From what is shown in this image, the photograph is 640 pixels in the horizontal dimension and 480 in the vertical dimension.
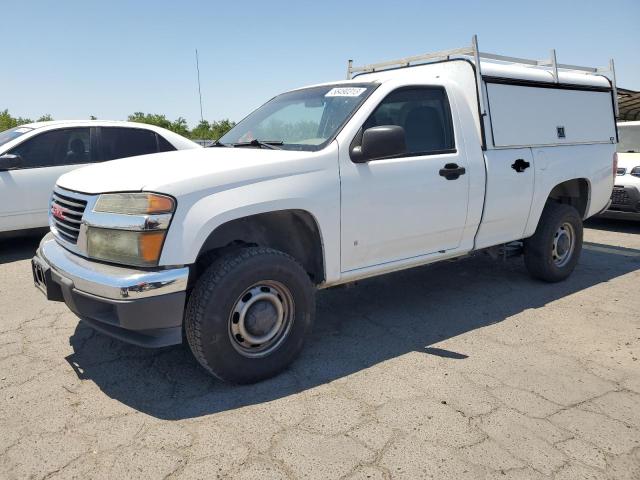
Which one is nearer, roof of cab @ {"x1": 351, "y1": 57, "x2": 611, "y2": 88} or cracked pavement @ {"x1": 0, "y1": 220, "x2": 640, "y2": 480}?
cracked pavement @ {"x1": 0, "y1": 220, "x2": 640, "y2": 480}

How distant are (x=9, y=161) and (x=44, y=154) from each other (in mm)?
419

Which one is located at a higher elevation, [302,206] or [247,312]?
[302,206]

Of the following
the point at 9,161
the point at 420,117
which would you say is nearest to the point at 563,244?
the point at 420,117

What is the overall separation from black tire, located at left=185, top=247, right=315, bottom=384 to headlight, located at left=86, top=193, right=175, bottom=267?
0.36m

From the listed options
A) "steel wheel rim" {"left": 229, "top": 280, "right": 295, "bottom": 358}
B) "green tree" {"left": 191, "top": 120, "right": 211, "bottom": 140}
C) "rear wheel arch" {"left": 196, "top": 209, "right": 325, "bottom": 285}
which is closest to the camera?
"steel wheel rim" {"left": 229, "top": 280, "right": 295, "bottom": 358}

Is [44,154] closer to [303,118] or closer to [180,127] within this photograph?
[303,118]

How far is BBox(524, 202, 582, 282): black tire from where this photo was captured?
495 cm

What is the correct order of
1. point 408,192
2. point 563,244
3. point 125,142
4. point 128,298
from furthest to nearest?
point 125,142 < point 563,244 < point 408,192 < point 128,298

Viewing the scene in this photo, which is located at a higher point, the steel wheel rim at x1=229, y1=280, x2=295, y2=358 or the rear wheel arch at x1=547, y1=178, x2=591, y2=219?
the rear wheel arch at x1=547, y1=178, x2=591, y2=219

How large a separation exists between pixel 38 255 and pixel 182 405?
145 cm

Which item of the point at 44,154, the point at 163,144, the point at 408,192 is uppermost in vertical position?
the point at 163,144

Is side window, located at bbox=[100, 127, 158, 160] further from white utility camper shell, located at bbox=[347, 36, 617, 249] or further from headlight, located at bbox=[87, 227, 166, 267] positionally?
headlight, located at bbox=[87, 227, 166, 267]

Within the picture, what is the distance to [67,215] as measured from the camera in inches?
126

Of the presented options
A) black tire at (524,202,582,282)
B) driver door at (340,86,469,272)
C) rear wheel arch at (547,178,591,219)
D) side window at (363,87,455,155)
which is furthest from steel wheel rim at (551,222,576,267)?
side window at (363,87,455,155)
